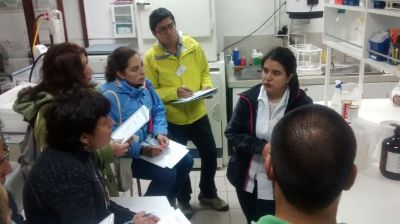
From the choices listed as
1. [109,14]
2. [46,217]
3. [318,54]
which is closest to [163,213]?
[46,217]

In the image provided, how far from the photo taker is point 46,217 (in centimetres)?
138

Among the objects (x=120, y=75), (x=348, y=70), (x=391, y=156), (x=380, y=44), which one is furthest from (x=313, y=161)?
(x=348, y=70)

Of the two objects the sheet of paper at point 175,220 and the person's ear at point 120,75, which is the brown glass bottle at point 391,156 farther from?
the person's ear at point 120,75

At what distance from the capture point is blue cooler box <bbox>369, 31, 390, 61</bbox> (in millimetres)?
1756

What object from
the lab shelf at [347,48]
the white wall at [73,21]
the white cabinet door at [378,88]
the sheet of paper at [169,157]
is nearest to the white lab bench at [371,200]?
the lab shelf at [347,48]

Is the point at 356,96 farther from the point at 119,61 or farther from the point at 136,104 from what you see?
the point at 119,61

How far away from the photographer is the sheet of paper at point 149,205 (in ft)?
5.45

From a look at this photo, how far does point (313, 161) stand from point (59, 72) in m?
1.39

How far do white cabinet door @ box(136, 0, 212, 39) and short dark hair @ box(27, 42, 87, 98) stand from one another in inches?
52.6

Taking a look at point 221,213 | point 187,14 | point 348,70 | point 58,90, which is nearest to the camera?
point 58,90

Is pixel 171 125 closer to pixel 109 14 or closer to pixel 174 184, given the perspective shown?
pixel 174 184

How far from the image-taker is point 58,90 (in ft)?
5.63

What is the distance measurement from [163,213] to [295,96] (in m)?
0.82

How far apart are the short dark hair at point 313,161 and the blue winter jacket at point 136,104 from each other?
4.27 ft
